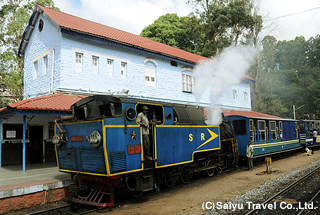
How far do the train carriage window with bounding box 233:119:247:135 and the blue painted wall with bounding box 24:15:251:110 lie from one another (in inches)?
225

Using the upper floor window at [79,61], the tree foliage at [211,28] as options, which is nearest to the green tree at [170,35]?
the tree foliage at [211,28]

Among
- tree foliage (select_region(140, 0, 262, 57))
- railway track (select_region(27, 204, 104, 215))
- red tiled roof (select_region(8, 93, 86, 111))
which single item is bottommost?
railway track (select_region(27, 204, 104, 215))

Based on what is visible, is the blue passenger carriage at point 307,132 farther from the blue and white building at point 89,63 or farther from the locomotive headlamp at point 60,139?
the locomotive headlamp at point 60,139

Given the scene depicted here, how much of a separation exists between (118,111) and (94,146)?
3.80 ft

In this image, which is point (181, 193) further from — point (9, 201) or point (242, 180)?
point (9, 201)

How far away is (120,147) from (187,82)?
14.1 m

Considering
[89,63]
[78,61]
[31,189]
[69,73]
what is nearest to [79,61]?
[78,61]

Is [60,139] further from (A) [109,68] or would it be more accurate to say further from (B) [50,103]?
(A) [109,68]

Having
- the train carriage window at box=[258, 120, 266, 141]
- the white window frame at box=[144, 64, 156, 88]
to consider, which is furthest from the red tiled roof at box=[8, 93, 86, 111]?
the train carriage window at box=[258, 120, 266, 141]

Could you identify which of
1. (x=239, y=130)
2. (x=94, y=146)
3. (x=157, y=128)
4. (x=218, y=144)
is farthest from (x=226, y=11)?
(x=94, y=146)

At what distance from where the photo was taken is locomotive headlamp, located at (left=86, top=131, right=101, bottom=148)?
6.36 m

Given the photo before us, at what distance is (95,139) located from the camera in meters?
6.37

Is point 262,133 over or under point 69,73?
under

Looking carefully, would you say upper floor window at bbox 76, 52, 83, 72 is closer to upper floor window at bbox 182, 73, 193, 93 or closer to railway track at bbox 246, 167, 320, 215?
upper floor window at bbox 182, 73, 193, 93
